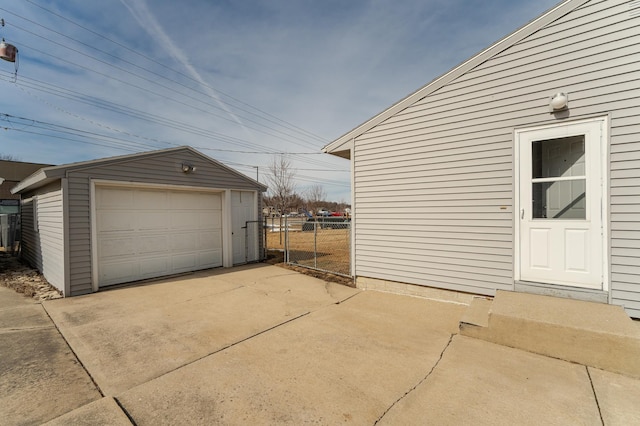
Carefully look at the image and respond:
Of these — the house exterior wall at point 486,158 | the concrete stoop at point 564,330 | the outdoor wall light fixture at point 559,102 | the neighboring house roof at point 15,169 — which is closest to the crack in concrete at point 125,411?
the concrete stoop at point 564,330

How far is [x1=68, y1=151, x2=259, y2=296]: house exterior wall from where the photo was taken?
215 inches

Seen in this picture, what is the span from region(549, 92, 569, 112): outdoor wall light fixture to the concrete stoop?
249cm

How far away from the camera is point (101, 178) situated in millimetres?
5820

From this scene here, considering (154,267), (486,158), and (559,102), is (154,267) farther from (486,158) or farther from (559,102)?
(559,102)

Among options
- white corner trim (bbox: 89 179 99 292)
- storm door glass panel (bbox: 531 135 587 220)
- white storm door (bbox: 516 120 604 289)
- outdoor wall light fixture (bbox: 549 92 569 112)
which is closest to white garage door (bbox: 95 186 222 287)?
white corner trim (bbox: 89 179 99 292)

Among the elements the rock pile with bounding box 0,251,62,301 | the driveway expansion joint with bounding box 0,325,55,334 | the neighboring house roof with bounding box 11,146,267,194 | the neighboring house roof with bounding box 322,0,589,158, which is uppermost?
the neighboring house roof with bounding box 322,0,589,158

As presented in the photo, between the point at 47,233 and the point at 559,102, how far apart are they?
32.7 ft

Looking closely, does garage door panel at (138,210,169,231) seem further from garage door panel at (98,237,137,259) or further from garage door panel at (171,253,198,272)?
garage door panel at (171,253,198,272)

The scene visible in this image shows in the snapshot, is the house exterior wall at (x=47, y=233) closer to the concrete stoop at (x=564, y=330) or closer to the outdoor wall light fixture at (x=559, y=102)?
the concrete stoop at (x=564, y=330)

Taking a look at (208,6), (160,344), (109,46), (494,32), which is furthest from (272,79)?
(160,344)

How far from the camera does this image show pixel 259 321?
403cm

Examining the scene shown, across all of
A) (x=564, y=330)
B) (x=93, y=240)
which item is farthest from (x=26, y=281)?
(x=564, y=330)

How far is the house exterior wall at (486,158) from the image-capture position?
338 centimetres

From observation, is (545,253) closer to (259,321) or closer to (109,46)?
(259,321)
